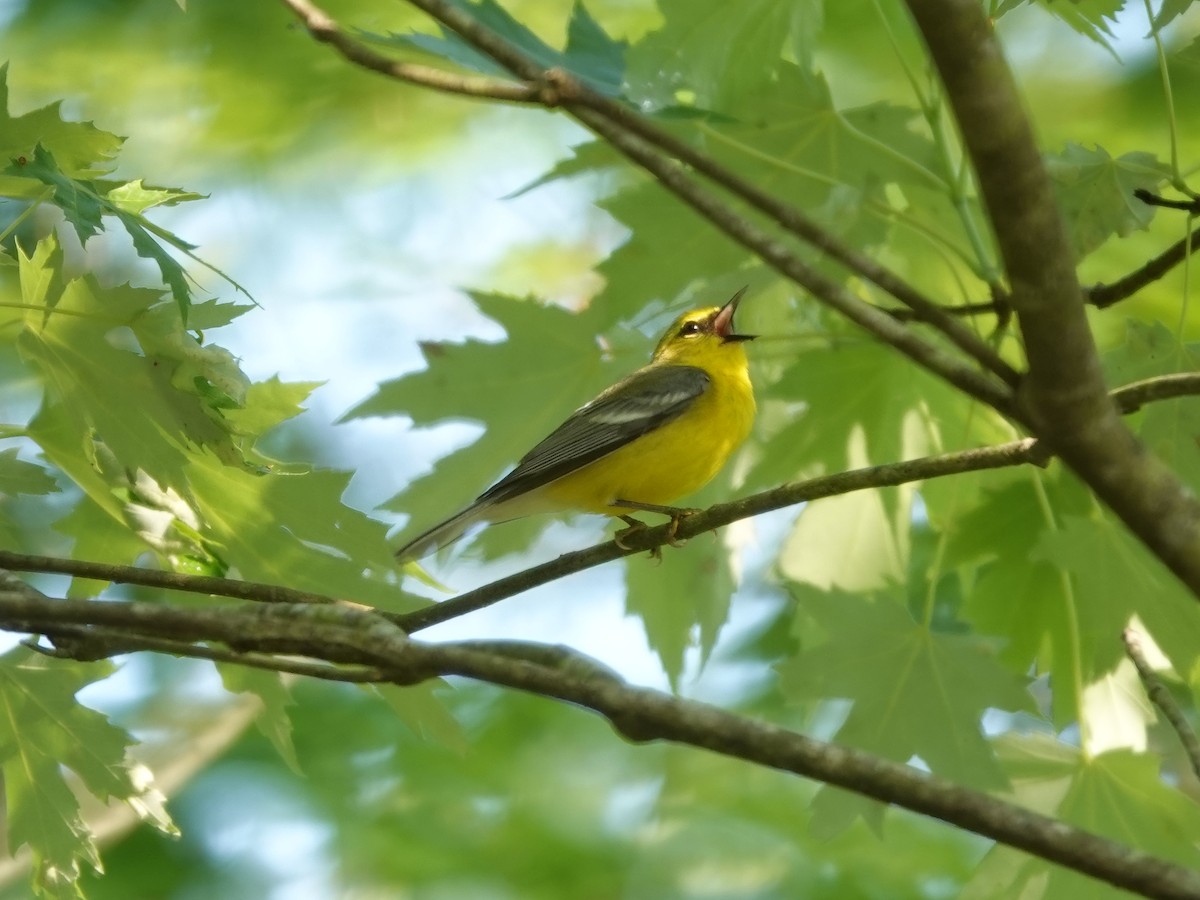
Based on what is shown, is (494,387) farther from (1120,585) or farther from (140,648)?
(140,648)

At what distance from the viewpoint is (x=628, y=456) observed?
4848mm

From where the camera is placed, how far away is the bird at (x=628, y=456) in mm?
4465

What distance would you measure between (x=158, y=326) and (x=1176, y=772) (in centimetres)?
604

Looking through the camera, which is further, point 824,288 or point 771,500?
point 771,500

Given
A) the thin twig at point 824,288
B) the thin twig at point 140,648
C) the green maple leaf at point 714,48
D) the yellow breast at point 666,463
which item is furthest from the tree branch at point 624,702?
the yellow breast at point 666,463

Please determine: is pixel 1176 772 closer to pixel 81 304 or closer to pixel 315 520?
pixel 315 520

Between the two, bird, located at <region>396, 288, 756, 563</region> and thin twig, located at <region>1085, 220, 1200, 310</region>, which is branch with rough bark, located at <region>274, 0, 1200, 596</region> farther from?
bird, located at <region>396, 288, 756, 563</region>

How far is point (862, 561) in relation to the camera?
167 inches

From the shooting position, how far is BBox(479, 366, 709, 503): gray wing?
14.8ft

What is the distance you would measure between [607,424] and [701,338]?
3.66 feet

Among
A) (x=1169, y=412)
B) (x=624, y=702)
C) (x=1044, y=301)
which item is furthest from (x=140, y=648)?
(x=1169, y=412)

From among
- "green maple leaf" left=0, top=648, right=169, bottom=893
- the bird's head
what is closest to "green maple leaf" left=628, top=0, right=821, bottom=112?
"green maple leaf" left=0, top=648, right=169, bottom=893

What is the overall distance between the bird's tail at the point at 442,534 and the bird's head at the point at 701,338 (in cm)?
164

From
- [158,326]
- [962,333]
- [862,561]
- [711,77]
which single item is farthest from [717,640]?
[962,333]
